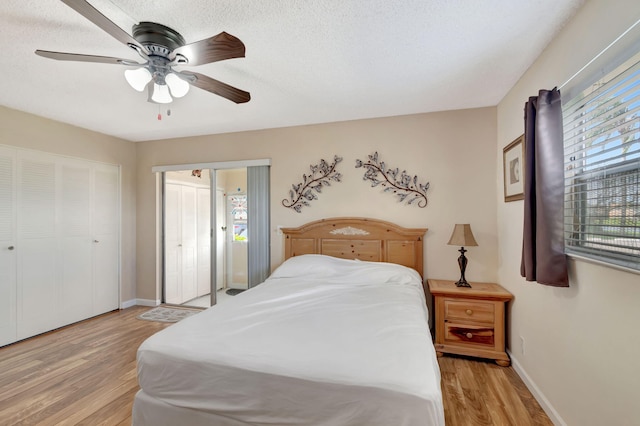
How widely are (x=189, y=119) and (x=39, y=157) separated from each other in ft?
5.52

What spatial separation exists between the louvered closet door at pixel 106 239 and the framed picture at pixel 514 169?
476 cm

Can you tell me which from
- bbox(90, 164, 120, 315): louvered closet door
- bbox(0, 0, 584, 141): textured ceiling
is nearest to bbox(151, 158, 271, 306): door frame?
bbox(90, 164, 120, 315): louvered closet door

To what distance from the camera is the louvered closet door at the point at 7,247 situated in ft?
9.30

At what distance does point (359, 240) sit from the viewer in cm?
320

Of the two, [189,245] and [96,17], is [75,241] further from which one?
[96,17]

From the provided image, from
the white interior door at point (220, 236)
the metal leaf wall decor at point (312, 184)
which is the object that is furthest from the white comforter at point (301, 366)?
the white interior door at point (220, 236)

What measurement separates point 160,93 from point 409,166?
2398 mm

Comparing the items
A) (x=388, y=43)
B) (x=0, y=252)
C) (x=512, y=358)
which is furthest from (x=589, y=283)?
(x=0, y=252)

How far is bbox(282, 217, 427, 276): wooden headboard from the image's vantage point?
3.03 m

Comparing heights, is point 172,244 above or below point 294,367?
above

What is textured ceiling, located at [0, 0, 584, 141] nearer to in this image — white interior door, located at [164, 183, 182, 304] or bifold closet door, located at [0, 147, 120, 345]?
bifold closet door, located at [0, 147, 120, 345]

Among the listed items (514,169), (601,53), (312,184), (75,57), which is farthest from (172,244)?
(601,53)

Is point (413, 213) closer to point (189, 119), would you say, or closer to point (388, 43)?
point (388, 43)

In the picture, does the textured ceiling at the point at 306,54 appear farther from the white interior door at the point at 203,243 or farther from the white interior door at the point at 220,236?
the white interior door at the point at 203,243
